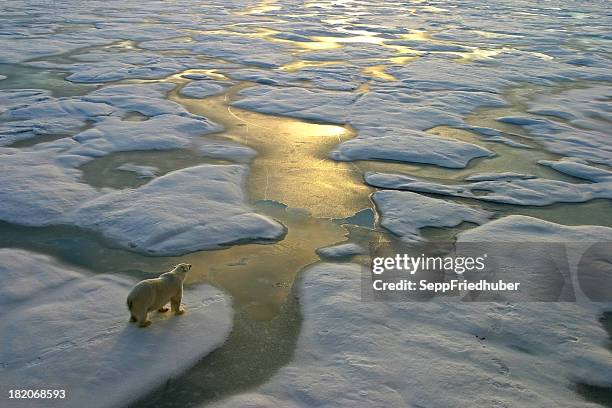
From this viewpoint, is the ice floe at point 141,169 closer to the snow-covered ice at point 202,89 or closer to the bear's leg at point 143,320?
the bear's leg at point 143,320

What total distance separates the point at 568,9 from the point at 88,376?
36698mm

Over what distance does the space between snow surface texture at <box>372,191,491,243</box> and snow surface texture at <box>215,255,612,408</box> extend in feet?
4.29

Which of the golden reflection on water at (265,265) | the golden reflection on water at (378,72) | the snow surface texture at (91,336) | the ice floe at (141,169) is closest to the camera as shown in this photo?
the snow surface texture at (91,336)

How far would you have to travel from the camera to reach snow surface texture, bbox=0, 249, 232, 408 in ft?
11.0

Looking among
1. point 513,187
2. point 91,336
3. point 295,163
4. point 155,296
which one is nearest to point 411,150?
point 513,187

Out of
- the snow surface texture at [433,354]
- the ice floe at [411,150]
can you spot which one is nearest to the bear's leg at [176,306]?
the snow surface texture at [433,354]

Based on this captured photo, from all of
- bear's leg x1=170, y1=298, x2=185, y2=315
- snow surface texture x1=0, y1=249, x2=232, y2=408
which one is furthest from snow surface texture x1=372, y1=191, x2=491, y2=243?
bear's leg x1=170, y1=298, x2=185, y2=315

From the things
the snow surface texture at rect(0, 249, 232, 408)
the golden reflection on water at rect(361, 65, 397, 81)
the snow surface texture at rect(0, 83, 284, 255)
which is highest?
the golden reflection on water at rect(361, 65, 397, 81)

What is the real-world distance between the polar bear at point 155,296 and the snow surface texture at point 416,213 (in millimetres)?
2530

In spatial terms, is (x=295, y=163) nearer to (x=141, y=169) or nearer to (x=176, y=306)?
(x=141, y=169)

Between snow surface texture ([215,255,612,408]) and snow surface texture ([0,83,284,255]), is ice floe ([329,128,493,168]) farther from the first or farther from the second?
snow surface texture ([215,255,612,408])

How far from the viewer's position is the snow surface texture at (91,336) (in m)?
3.34

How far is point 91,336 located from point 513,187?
5.42m

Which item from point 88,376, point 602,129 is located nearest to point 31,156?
point 88,376
